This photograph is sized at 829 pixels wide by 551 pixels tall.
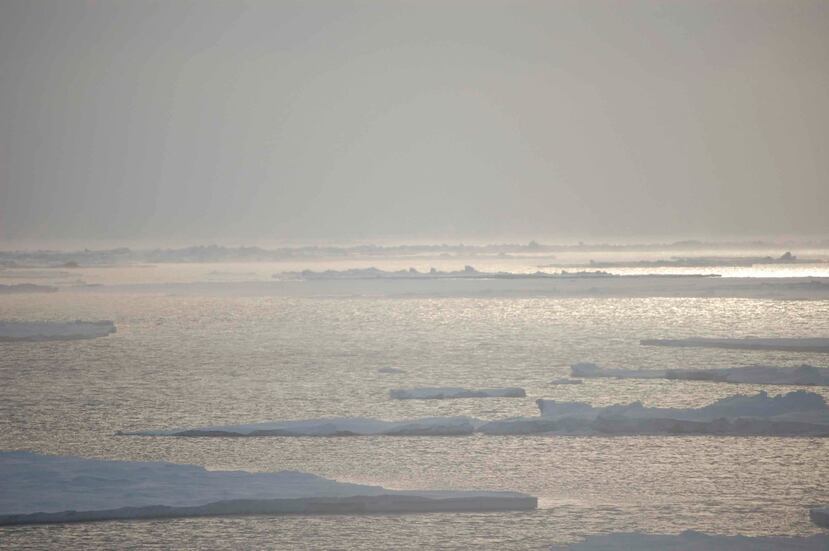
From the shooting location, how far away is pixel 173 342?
29.7 metres

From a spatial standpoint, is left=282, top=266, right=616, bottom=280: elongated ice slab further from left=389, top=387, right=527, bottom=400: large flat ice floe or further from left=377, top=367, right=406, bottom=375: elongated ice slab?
left=389, top=387, right=527, bottom=400: large flat ice floe

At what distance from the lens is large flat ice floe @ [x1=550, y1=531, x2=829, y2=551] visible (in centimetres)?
1036

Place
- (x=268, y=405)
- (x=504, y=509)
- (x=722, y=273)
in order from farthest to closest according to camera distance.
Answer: (x=722, y=273) → (x=268, y=405) → (x=504, y=509)

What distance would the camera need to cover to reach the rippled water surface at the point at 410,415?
11.6 metres

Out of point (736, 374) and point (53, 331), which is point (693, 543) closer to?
point (736, 374)

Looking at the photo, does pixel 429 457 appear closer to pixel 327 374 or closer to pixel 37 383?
pixel 327 374

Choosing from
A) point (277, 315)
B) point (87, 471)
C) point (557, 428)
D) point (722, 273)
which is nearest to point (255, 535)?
point (87, 471)

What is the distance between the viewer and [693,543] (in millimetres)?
10484

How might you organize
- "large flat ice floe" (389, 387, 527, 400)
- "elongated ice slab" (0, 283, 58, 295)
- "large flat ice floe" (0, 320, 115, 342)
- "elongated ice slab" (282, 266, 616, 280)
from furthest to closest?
"elongated ice slab" (282, 266, 616, 280), "elongated ice slab" (0, 283, 58, 295), "large flat ice floe" (0, 320, 115, 342), "large flat ice floe" (389, 387, 527, 400)

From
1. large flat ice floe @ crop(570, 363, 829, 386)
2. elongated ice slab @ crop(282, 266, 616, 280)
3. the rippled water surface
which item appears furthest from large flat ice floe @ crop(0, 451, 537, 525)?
elongated ice slab @ crop(282, 266, 616, 280)

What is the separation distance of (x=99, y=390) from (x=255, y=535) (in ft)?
33.4

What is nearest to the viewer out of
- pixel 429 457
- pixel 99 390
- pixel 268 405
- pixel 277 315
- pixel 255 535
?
pixel 255 535

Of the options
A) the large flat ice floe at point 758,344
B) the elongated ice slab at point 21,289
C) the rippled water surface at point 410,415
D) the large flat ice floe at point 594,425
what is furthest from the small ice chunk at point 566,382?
the elongated ice slab at point 21,289

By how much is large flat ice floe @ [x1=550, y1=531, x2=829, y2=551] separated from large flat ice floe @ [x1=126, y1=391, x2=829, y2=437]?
497cm
